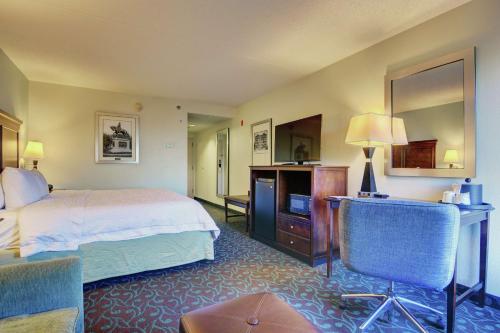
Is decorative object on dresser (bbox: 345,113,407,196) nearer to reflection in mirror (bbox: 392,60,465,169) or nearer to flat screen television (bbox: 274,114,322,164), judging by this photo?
reflection in mirror (bbox: 392,60,465,169)

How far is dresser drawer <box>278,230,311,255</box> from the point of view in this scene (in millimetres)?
2868

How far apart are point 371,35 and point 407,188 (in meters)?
1.62

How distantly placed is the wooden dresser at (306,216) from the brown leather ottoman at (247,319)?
1.48 metres

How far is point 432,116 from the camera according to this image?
7.65 feet

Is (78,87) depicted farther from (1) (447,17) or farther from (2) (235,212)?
(1) (447,17)

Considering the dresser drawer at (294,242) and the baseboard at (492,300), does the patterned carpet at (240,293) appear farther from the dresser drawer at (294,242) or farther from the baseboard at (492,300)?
the dresser drawer at (294,242)

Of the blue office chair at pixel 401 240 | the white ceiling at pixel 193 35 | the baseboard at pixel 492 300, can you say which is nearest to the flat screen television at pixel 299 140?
the white ceiling at pixel 193 35

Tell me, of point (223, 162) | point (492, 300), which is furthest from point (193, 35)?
point (223, 162)

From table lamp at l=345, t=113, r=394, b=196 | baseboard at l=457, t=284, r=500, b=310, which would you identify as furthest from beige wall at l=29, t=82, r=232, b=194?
baseboard at l=457, t=284, r=500, b=310

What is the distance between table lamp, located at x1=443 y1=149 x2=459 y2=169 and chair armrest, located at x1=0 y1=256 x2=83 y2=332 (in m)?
2.78

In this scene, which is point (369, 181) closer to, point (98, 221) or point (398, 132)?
point (398, 132)

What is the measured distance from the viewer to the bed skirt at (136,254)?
7.22 ft

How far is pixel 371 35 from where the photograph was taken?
264 centimetres

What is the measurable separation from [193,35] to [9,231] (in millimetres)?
2390
